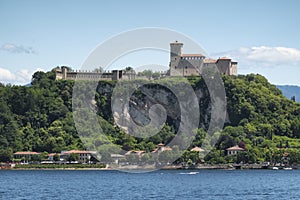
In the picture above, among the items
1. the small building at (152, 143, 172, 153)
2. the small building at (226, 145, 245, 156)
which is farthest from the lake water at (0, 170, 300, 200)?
the small building at (226, 145, 245, 156)

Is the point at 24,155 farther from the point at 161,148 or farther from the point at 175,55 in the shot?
the point at 175,55

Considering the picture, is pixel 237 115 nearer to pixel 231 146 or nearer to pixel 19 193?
pixel 231 146

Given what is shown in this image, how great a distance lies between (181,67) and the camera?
5842 inches

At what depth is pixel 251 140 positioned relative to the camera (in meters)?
133

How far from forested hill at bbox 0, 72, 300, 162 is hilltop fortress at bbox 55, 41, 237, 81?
2.19m

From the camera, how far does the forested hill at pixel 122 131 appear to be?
131 m

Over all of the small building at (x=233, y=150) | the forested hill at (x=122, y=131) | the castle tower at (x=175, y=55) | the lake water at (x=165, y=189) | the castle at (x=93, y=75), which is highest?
the castle tower at (x=175, y=55)

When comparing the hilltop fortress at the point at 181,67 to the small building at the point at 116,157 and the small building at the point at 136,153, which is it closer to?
the small building at the point at 136,153

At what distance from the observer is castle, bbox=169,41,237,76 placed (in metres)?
147

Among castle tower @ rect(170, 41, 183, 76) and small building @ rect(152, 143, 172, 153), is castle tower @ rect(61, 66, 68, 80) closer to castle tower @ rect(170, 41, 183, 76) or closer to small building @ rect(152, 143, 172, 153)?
castle tower @ rect(170, 41, 183, 76)

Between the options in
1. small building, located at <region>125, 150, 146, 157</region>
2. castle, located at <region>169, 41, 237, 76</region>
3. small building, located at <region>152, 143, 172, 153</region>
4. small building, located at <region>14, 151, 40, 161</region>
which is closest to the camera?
small building, located at <region>125, 150, 146, 157</region>

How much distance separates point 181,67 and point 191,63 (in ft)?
7.63

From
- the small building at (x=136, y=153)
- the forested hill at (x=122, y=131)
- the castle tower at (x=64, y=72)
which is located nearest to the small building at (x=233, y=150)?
the forested hill at (x=122, y=131)

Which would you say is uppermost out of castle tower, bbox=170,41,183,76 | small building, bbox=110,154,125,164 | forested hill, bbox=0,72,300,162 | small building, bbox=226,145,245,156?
castle tower, bbox=170,41,183,76
